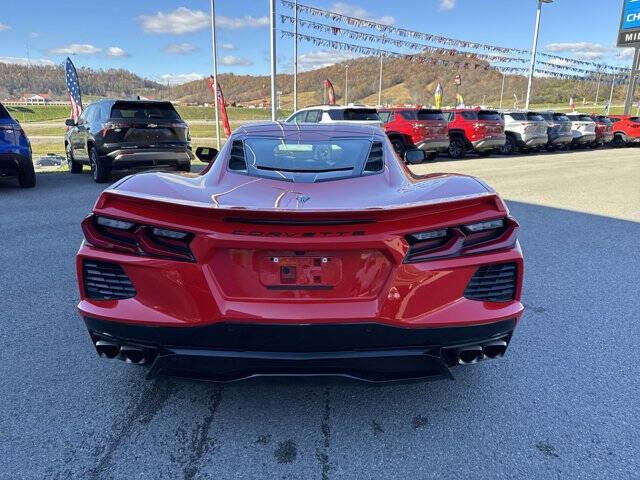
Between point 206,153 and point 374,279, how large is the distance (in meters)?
2.79

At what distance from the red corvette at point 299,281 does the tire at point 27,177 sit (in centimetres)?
835

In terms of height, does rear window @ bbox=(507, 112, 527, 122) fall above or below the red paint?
above

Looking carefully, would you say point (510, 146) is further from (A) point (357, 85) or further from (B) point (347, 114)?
(A) point (357, 85)

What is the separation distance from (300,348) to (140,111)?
30.4ft

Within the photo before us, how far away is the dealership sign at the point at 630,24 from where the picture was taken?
2981 centimetres

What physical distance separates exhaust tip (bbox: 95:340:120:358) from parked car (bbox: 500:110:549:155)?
19108 millimetres

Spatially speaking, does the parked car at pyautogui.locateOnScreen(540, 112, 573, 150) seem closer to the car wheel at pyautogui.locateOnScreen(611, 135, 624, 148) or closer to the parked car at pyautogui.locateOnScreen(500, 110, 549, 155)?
the parked car at pyautogui.locateOnScreen(500, 110, 549, 155)

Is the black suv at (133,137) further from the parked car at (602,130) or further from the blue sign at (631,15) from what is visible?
the blue sign at (631,15)

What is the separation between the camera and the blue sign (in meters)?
29.7

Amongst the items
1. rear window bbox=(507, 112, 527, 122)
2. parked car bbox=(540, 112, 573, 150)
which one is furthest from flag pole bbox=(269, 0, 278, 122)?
parked car bbox=(540, 112, 573, 150)

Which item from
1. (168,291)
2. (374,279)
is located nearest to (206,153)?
(168,291)

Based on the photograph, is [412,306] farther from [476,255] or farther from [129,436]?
[129,436]

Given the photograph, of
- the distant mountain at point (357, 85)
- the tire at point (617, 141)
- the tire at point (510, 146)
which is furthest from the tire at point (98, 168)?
the distant mountain at point (357, 85)

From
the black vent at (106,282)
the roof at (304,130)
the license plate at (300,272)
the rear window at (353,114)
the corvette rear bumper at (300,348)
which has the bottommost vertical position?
the corvette rear bumper at (300,348)
